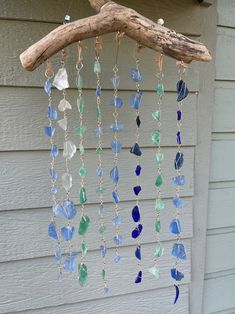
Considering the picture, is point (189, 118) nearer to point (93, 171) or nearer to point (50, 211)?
point (93, 171)

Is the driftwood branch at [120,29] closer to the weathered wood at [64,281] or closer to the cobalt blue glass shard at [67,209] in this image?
the cobalt blue glass shard at [67,209]

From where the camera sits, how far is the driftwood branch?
0.53 m

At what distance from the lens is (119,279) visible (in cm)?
95

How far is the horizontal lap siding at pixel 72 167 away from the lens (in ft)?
2.59

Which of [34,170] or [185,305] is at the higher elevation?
[34,170]

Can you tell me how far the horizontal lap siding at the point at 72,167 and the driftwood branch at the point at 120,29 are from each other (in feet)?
0.89

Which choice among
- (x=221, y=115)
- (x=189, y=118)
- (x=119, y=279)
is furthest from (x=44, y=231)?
(x=221, y=115)

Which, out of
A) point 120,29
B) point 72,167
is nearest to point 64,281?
point 72,167

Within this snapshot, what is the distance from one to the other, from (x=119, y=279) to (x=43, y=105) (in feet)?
1.71

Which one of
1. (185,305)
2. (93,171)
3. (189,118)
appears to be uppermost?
(189,118)

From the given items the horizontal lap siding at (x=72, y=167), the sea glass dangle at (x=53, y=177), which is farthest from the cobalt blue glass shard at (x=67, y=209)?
the horizontal lap siding at (x=72, y=167)

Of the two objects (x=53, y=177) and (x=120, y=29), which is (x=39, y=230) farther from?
(x=120, y=29)

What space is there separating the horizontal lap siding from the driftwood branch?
271 millimetres

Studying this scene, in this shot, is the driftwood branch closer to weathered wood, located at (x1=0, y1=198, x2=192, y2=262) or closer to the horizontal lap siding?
the horizontal lap siding
